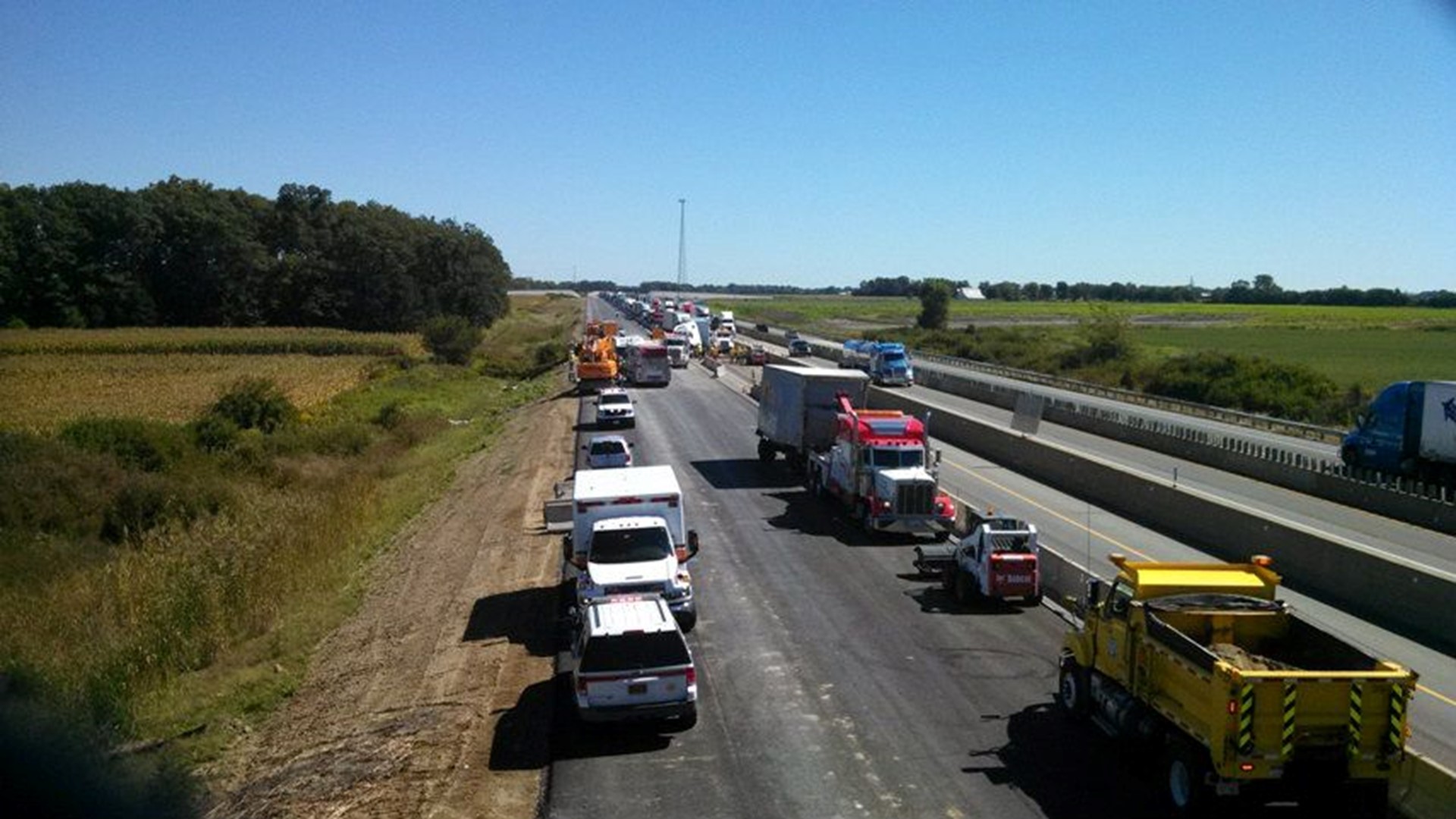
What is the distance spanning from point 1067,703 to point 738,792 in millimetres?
5196

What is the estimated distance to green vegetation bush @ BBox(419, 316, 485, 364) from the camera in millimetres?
98312

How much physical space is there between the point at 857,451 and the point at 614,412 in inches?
887

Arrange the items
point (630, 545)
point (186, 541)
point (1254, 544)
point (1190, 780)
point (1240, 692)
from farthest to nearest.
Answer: point (186, 541), point (1254, 544), point (630, 545), point (1190, 780), point (1240, 692)

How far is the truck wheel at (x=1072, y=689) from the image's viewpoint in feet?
55.0

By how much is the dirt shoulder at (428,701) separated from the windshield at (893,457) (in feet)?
27.3

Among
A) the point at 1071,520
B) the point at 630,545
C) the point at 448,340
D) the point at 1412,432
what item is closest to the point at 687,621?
the point at 630,545

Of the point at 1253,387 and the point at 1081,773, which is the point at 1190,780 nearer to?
the point at 1081,773

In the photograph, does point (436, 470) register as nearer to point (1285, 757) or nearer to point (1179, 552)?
point (1179, 552)

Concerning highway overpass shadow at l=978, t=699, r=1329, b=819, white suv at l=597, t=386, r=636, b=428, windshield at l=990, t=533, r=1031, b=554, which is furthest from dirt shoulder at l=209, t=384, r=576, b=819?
white suv at l=597, t=386, r=636, b=428

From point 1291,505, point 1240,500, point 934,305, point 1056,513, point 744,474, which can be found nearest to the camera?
point 1056,513

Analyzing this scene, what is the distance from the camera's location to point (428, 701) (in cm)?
1927

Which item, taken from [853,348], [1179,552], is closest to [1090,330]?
[853,348]

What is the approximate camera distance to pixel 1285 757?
1270cm

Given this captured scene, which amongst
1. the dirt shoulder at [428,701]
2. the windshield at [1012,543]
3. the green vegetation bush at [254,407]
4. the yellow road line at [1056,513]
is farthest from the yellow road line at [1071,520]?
the green vegetation bush at [254,407]
